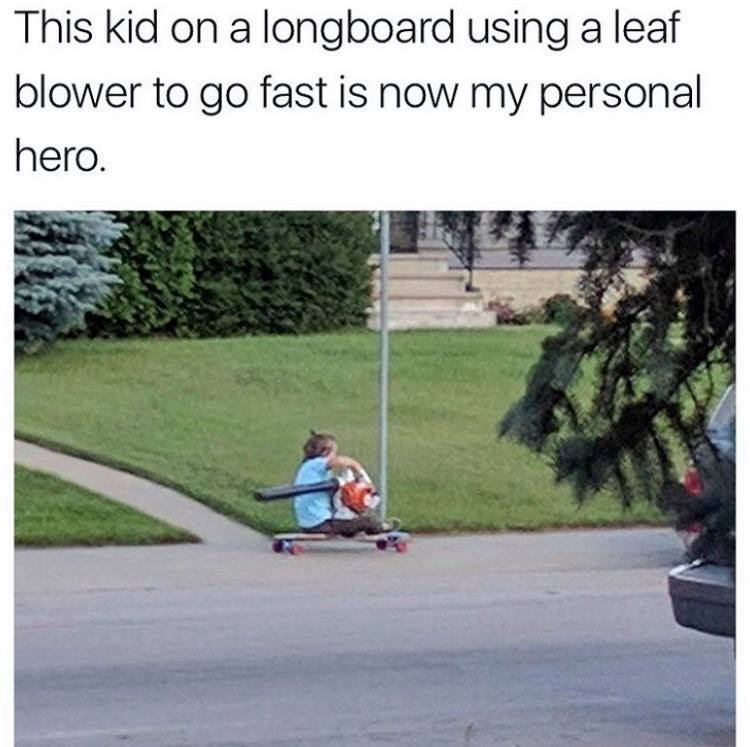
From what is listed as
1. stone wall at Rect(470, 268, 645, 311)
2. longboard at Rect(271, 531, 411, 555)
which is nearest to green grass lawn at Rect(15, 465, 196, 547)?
longboard at Rect(271, 531, 411, 555)

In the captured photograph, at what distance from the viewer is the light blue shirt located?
1217 cm

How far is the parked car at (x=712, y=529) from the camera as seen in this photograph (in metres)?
6.12

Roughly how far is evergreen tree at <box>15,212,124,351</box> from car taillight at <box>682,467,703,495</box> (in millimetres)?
9135

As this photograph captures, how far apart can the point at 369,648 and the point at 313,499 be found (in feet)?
10.1

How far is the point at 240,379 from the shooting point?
678 inches

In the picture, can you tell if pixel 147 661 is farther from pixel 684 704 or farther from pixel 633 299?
pixel 633 299

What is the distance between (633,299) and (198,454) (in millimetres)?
9341

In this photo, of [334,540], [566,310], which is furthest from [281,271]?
[566,310]

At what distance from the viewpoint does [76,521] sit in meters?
13.0

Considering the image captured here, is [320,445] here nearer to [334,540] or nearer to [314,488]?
[314,488]

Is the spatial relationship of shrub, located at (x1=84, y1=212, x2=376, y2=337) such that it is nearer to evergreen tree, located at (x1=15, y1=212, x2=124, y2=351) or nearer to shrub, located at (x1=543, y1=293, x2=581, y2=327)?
evergreen tree, located at (x1=15, y1=212, x2=124, y2=351)
